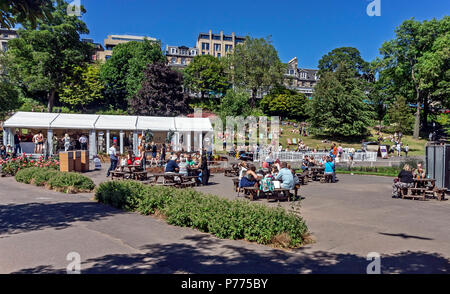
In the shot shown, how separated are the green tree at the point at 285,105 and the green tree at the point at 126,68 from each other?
72.6ft

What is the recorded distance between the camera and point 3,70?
1614 inches

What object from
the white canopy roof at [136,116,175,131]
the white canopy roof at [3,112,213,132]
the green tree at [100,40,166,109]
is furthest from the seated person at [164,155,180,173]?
the green tree at [100,40,166,109]

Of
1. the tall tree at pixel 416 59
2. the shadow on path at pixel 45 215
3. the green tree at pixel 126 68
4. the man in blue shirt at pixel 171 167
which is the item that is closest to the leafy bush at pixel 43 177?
the shadow on path at pixel 45 215

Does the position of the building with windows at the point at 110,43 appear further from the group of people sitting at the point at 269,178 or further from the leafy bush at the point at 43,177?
the group of people sitting at the point at 269,178

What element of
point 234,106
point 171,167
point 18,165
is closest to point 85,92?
point 234,106

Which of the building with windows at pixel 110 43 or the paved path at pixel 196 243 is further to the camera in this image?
the building with windows at pixel 110 43

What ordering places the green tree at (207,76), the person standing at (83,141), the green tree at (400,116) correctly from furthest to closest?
the green tree at (207,76), the green tree at (400,116), the person standing at (83,141)

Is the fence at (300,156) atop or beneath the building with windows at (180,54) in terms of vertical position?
beneath

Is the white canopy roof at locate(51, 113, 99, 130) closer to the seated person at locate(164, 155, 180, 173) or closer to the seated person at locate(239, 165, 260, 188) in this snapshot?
the seated person at locate(164, 155, 180, 173)

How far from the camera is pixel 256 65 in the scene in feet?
214

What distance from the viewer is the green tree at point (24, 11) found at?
641 cm

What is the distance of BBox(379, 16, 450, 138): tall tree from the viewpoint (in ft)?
159
